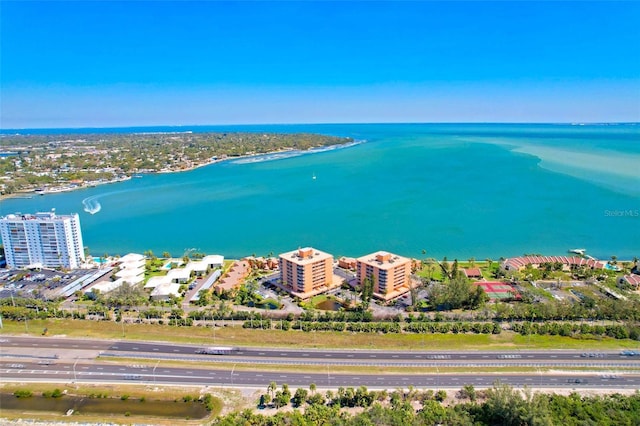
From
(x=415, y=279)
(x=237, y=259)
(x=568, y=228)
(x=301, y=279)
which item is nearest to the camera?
(x=301, y=279)

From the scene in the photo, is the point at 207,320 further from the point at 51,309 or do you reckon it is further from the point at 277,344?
the point at 51,309

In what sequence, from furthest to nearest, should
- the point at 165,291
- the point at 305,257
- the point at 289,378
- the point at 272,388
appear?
the point at 305,257 < the point at 165,291 < the point at 289,378 < the point at 272,388

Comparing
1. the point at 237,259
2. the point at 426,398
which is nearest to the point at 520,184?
the point at 237,259

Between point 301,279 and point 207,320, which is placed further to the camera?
point 301,279

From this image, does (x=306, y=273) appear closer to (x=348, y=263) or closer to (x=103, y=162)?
(x=348, y=263)

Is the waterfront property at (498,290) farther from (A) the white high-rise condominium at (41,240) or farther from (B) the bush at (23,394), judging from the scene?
(A) the white high-rise condominium at (41,240)

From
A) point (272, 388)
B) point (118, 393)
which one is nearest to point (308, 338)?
point (272, 388)

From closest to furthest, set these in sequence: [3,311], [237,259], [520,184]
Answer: [3,311] → [237,259] → [520,184]
